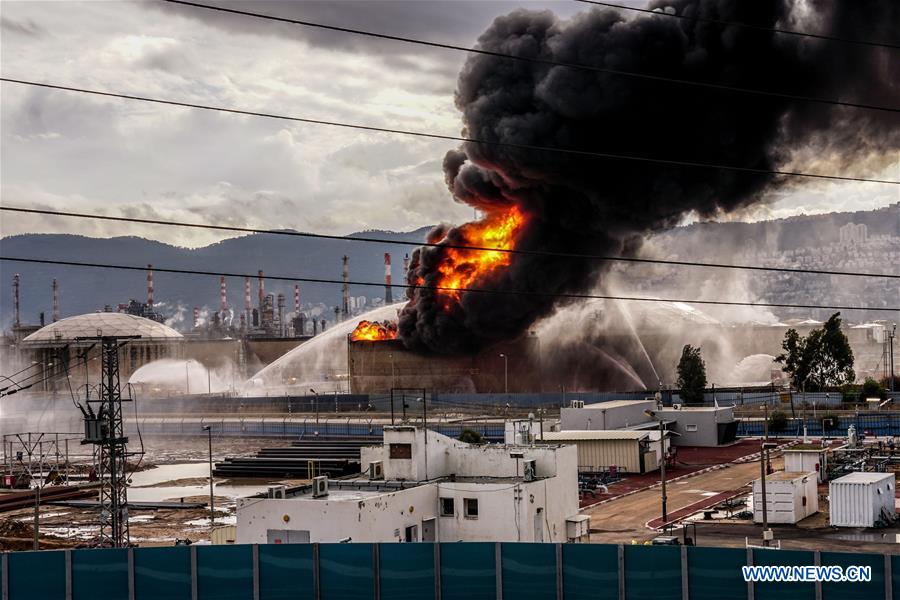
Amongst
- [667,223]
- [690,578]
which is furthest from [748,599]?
[667,223]

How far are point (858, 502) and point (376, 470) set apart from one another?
2103cm

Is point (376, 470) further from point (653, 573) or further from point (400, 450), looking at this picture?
point (653, 573)

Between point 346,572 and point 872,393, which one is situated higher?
point 346,572

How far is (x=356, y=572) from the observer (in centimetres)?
2086

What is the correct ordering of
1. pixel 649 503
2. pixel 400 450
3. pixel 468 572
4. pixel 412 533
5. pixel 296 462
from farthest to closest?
pixel 296 462 < pixel 649 503 < pixel 400 450 < pixel 412 533 < pixel 468 572

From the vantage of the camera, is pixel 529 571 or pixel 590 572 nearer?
pixel 590 572

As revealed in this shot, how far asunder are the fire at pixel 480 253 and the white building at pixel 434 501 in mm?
62941

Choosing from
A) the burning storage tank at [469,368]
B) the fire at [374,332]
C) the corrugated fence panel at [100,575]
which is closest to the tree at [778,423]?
the burning storage tank at [469,368]

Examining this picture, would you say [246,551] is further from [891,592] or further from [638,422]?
[638,422]

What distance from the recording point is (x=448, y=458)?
41.9 m

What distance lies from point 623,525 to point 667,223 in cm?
5577

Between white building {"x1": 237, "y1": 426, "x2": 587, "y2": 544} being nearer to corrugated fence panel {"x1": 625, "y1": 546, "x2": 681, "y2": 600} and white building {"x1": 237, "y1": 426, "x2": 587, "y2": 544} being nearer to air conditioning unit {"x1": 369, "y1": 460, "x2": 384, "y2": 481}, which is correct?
air conditioning unit {"x1": 369, "y1": 460, "x2": 384, "y2": 481}

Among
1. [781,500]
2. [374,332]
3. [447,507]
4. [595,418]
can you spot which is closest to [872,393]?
[595,418]

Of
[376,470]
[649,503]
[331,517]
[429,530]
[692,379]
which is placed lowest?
[649,503]
